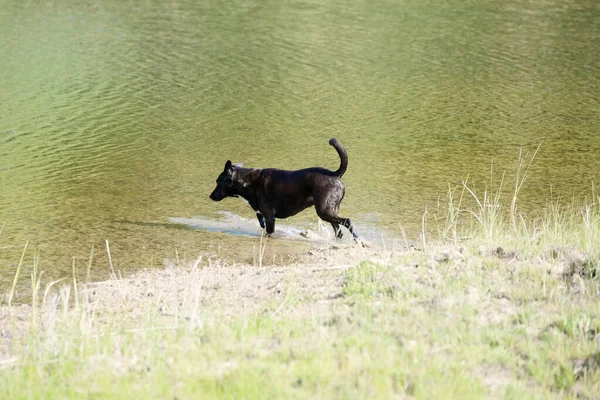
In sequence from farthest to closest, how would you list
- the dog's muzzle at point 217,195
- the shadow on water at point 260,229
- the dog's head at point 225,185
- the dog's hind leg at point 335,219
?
1. the dog's muzzle at point 217,195
2. the dog's head at point 225,185
3. the shadow on water at point 260,229
4. the dog's hind leg at point 335,219

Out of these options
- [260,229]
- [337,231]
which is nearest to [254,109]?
[260,229]

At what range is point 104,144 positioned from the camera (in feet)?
45.3

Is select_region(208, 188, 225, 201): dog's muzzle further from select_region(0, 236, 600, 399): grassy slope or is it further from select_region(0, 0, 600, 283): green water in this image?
select_region(0, 236, 600, 399): grassy slope

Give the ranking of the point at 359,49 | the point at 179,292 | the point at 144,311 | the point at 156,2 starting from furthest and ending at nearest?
the point at 156,2
the point at 359,49
the point at 179,292
the point at 144,311

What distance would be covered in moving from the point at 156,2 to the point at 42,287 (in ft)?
68.2

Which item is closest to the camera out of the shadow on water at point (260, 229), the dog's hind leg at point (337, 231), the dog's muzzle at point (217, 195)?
the dog's hind leg at point (337, 231)

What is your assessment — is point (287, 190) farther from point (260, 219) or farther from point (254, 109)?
point (254, 109)

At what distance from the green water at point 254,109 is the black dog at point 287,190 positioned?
433 millimetres

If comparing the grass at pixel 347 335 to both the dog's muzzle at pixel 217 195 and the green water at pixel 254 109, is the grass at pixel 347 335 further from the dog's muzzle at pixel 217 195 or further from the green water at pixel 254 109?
the dog's muzzle at pixel 217 195

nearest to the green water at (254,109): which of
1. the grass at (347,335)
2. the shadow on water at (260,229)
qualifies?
the shadow on water at (260,229)

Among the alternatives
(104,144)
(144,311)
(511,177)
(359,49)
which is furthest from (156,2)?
(144,311)

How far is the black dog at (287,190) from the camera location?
960cm

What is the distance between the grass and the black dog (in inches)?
96.8

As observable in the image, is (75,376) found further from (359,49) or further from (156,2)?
(156,2)
